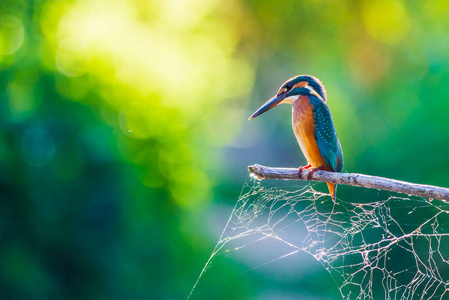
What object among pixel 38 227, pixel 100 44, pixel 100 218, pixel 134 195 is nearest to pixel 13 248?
pixel 38 227

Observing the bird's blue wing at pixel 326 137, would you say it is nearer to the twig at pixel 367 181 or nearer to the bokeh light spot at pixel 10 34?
the twig at pixel 367 181

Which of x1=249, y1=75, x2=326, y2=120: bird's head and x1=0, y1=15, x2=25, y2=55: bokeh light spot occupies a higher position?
x1=0, y1=15, x2=25, y2=55: bokeh light spot

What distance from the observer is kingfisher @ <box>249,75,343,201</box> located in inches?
47.9

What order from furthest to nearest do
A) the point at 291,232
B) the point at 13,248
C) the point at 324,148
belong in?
the point at 13,248
the point at 291,232
the point at 324,148

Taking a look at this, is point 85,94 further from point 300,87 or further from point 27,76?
point 300,87

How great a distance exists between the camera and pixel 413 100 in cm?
289

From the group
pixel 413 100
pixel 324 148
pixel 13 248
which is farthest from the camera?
pixel 413 100

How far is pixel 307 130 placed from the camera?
1.25 meters

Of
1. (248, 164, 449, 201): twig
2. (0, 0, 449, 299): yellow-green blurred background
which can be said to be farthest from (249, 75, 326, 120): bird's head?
(0, 0, 449, 299): yellow-green blurred background

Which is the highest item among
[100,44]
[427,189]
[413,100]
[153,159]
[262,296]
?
[100,44]

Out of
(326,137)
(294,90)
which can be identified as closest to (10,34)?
(294,90)

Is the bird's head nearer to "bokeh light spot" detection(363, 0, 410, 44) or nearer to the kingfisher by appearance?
the kingfisher

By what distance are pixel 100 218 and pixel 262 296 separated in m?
1.10

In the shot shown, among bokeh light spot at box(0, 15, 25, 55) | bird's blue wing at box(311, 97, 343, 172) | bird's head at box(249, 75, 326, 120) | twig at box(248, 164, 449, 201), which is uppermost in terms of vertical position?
bokeh light spot at box(0, 15, 25, 55)
